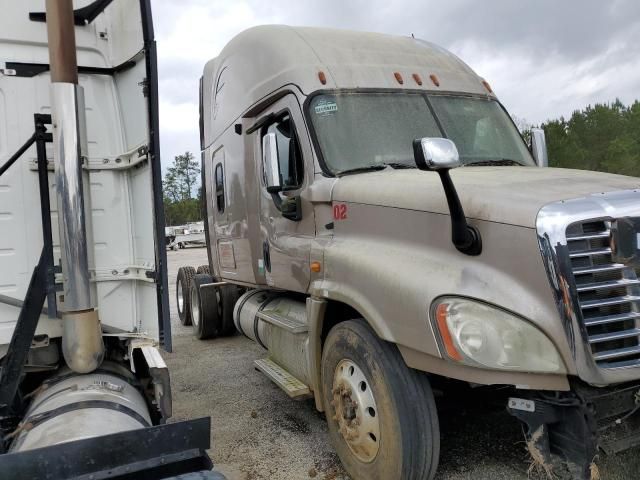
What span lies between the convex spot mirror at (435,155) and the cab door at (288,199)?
1.52m

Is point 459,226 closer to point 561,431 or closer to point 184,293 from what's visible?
point 561,431

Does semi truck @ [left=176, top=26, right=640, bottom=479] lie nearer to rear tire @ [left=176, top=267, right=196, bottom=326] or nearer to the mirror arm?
the mirror arm

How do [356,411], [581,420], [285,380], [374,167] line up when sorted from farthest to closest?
1. [285,380]
2. [374,167]
3. [356,411]
4. [581,420]

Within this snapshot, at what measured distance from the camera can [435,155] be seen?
103 inches

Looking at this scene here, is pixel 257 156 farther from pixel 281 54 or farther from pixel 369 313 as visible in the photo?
pixel 369 313

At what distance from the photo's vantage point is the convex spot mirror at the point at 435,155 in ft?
8.58

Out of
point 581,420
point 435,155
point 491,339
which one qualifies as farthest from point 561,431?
point 435,155

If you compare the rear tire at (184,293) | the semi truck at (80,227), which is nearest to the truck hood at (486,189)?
the semi truck at (80,227)

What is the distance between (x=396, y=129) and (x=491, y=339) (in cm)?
211

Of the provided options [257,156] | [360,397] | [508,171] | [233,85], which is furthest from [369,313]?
[233,85]

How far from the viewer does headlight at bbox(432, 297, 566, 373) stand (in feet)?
8.00

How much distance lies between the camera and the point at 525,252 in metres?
2.51

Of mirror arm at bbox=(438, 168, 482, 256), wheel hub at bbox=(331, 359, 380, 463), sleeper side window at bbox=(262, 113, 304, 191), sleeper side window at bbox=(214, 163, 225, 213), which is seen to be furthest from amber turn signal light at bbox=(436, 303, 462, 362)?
Answer: sleeper side window at bbox=(214, 163, 225, 213)

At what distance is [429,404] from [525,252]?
106cm
